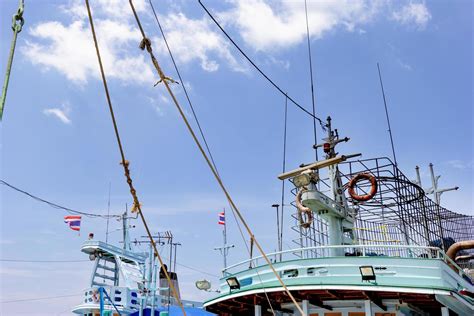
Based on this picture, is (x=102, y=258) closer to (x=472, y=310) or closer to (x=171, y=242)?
(x=171, y=242)

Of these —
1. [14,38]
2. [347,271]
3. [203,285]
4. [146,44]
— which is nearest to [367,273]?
[347,271]

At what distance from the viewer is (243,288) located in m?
14.2

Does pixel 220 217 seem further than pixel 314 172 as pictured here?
Yes

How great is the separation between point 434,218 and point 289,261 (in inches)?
505

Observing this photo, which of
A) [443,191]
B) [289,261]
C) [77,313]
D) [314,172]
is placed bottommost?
[77,313]

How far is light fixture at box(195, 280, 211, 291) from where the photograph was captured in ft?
72.0

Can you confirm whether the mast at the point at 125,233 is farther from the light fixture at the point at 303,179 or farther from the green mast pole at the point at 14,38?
the green mast pole at the point at 14,38

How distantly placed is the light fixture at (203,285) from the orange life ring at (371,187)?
855 cm

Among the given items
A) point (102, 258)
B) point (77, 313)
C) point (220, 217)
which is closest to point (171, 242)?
point (220, 217)

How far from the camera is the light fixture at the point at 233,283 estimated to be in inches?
566

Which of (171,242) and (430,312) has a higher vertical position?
(171,242)

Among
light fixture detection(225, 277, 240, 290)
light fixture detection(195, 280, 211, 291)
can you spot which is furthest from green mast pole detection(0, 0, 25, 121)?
light fixture detection(195, 280, 211, 291)

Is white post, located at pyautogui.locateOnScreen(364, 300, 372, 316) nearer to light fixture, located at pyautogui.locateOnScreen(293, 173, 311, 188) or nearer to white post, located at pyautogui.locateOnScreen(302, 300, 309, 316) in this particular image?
white post, located at pyautogui.locateOnScreen(302, 300, 309, 316)

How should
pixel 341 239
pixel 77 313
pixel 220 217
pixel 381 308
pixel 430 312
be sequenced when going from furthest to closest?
pixel 220 217, pixel 77 313, pixel 341 239, pixel 430 312, pixel 381 308
